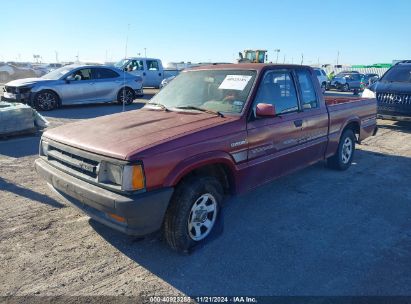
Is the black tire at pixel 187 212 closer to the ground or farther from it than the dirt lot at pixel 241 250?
farther from it

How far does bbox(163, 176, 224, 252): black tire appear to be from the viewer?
329 centimetres

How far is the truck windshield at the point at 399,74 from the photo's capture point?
35.9 ft

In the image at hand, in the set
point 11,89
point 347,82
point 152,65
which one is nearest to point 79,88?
point 11,89

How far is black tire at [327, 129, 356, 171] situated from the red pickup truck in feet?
3.01

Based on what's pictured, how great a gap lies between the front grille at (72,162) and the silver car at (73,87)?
22.8 ft

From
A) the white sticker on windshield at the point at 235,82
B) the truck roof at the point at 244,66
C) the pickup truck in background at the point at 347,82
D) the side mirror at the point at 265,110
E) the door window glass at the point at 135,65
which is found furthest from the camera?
the pickup truck in background at the point at 347,82

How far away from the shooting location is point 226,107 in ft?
13.3

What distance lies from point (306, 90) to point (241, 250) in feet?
8.78

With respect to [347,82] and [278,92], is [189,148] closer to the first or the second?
[278,92]

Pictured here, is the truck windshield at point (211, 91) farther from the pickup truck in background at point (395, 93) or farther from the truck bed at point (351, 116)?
the pickup truck in background at point (395, 93)

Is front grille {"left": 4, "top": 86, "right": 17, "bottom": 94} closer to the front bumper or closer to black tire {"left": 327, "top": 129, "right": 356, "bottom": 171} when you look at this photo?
the front bumper

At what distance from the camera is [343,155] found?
6289 millimetres

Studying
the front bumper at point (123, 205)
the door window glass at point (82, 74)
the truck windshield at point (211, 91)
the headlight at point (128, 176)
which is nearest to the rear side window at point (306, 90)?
the truck windshield at point (211, 91)

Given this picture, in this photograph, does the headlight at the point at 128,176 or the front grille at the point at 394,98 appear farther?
the front grille at the point at 394,98
